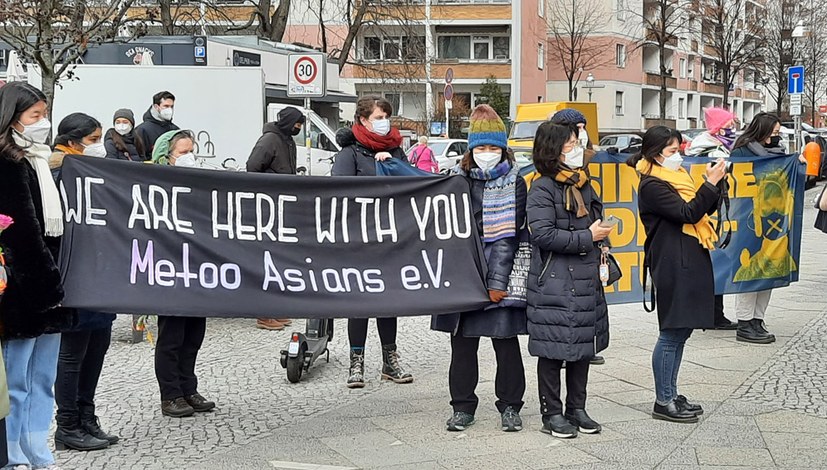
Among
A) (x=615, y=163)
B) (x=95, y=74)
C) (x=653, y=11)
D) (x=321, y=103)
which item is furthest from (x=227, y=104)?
(x=653, y=11)

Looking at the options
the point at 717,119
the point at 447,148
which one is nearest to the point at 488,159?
the point at 717,119

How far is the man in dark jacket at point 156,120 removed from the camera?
1038 centimetres

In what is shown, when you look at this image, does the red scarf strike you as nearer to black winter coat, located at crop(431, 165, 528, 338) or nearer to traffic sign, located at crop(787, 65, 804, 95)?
black winter coat, located at crop(431, 165, 528, 338)

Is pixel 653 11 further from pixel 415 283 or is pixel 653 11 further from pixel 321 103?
pixel 415 283

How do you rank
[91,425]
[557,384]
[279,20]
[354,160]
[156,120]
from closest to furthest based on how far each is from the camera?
1. [91,425]
2. [557,384]
3. [354,160]
4. [156,120]
5. [279,20]

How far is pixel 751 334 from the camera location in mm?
8828

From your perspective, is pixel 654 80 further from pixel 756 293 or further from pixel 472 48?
pixel 756 293

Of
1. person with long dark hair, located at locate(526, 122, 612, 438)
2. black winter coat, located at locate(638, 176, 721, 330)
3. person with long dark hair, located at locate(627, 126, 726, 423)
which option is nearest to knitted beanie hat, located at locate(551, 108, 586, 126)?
person with long dark hair, located at locate(526, 122, 612, 438)

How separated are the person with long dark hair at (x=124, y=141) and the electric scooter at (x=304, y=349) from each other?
2.69 metres

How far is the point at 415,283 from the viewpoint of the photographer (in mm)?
6129

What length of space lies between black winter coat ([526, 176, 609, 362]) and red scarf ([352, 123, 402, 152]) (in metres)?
1.72

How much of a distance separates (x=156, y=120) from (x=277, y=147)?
6.68 feet

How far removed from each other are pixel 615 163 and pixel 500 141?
2466 mm

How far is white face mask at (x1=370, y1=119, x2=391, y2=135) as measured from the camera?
7230 mm
